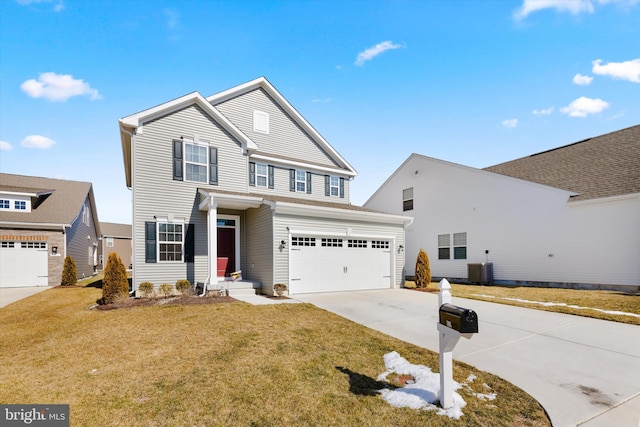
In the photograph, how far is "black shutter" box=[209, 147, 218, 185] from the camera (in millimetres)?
13141

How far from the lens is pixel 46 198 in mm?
20641

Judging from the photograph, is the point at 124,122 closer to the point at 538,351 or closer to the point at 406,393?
the point at 406,393

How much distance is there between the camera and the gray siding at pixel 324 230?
11.5 m

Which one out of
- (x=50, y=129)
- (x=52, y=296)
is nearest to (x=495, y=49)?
(x=50, y=129)

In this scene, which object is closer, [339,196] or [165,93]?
[165,93]

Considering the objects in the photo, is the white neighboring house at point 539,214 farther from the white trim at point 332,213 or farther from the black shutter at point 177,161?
the black shutter at point 177,161

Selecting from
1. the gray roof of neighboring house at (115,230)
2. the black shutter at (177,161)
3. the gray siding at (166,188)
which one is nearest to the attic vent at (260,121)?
the gray siding at (166,188)

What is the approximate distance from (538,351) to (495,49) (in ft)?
32.4

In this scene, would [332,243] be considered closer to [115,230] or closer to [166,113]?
[166,113]

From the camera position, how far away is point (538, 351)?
564 cm

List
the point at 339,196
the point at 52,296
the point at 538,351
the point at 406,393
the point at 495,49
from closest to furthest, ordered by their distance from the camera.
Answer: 1. the point at 406,393
2. the point at 538,351
3. the point at 495,49
4. the point at 52,296
5. the point at 339,196

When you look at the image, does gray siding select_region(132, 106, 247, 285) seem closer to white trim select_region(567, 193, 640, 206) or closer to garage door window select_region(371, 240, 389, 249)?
garage door window select_region(371, 240, 389, 249)

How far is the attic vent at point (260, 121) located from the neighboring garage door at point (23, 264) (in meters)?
14.2

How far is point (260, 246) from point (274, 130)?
6759mm
